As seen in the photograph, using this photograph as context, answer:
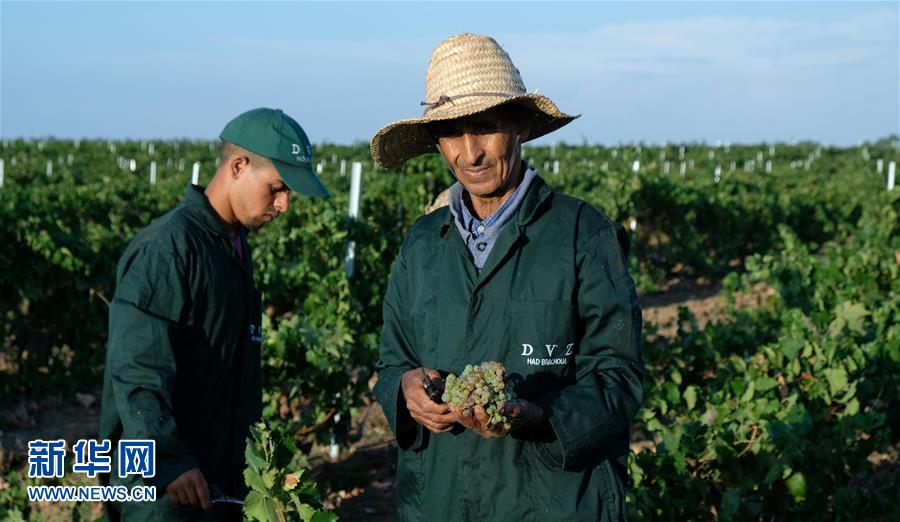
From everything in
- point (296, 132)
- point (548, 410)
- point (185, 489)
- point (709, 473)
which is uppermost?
point (296, 132)

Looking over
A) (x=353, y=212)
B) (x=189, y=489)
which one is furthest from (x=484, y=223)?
(x=353, y=212)

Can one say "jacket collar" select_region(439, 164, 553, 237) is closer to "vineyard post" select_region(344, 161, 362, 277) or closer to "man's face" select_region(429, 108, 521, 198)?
"man's face" select_region(429, 108, 521, 198)

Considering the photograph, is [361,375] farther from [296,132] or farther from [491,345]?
[491,345]

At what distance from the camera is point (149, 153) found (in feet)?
158

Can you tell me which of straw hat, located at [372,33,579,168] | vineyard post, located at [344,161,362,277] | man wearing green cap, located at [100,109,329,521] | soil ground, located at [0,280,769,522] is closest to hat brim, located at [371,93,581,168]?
straw hat, located at [372,33,579,168]

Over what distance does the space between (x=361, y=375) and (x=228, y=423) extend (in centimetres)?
321

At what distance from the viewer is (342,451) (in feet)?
24.6

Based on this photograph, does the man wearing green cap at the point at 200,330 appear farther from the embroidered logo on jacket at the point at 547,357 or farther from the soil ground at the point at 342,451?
the soil ground at the point at 342,451

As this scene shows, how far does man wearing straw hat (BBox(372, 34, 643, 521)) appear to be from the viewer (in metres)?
2.45

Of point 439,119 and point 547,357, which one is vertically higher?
point 439,119

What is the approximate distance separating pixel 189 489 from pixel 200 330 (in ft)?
1.49

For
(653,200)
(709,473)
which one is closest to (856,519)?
(709,473)

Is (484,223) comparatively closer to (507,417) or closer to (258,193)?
(507,417)

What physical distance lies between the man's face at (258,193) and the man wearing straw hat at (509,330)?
29.8 inches
